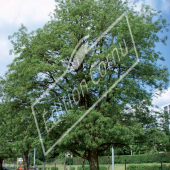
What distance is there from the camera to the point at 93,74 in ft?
55.0

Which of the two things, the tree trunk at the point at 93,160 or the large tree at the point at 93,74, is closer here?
the large tree at the point at 93,74

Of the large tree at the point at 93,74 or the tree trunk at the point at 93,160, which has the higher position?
the large tree at the point at 93,74

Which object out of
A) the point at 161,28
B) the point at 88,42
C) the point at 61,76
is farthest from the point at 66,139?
the point at 161,28

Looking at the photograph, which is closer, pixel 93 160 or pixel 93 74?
pixel 93 74

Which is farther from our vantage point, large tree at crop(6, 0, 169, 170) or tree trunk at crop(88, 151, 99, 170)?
tree trunk at crop(88, 151, 99, 170)

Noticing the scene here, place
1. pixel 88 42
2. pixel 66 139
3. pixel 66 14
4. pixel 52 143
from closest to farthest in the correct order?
pixel 66 139
pixel 52 143
pixel 88 42
pixel 66 14

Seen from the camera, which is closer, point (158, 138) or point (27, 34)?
point (158, 138)

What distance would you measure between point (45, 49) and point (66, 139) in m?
6.24

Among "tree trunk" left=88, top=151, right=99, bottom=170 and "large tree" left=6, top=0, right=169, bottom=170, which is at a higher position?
"large tree" left=6, top=0, right=169, bottom=170

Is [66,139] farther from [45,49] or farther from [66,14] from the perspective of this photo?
[66,14]

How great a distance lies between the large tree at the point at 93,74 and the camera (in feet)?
52.0

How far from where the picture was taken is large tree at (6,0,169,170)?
15836 millimetres

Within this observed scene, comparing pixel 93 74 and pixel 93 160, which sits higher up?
pixel 93 74

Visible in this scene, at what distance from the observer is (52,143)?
1666 cm
